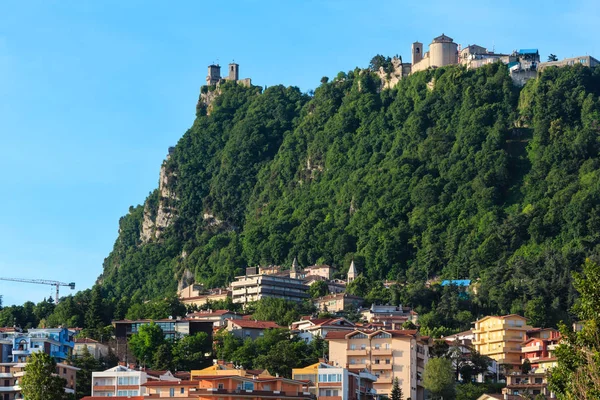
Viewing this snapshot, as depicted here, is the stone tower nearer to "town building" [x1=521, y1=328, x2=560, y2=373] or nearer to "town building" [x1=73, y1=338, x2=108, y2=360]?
"town building" [x1=521, y1=328, x2=560, y2=373]

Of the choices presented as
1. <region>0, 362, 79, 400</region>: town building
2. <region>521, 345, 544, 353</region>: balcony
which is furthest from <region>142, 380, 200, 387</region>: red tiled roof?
<region>521, 345, 544, 353</region>: balcony

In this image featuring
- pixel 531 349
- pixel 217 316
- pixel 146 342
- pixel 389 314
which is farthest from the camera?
pixel 389 314

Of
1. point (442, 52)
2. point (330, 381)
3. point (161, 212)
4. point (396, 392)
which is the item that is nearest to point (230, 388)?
point (330, 381)

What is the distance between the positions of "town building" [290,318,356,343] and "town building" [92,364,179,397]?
21.9m

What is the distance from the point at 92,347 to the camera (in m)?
105

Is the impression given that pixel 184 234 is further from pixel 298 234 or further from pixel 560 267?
pixel 560 267

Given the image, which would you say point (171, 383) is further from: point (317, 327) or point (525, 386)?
point (317, 327)

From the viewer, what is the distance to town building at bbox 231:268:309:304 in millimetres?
142750

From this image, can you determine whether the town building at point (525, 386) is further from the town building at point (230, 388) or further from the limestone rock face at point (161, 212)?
the limestone rock face at point (161, 212)

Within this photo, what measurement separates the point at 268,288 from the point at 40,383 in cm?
7204

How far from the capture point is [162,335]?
348 ft

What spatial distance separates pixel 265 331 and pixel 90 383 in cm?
1943

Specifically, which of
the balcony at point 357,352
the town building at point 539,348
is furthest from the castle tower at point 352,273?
the balcony at point 357,352

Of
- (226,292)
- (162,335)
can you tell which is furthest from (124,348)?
(226,292)
